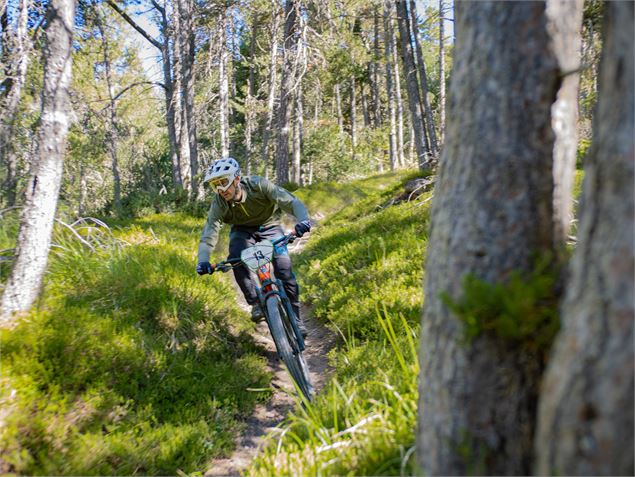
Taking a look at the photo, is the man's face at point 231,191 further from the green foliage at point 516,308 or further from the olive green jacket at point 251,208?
the green foliage at point 516,308

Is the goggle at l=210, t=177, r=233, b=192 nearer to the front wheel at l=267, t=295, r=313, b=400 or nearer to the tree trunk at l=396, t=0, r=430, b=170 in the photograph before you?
the front wheel at l=267, t=295, r=313, b=400

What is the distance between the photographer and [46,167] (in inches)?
174

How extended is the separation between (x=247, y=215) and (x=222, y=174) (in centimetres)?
74

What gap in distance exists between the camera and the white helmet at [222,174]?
194 inches

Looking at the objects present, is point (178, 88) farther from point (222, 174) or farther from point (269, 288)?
point (269, 288)

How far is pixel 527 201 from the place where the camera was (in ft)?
5.59

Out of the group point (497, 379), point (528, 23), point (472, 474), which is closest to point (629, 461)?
point (497, 379)

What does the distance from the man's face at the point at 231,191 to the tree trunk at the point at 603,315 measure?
4075 mm

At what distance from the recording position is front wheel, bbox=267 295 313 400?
4.41m

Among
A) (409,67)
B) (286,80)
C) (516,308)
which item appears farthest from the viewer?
(286,80)

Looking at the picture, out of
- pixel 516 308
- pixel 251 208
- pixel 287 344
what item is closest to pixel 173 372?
pixel 287 344

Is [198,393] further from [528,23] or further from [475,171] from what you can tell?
[528,23]

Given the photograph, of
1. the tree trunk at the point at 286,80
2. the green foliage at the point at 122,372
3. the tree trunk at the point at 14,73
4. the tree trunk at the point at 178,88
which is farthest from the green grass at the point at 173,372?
the tree trunk at the point at 178,88

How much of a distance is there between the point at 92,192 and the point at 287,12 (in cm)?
3797
